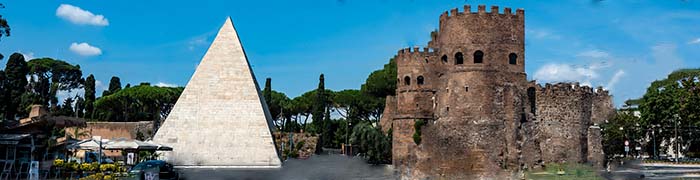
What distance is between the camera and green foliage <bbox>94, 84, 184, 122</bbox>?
71.6m

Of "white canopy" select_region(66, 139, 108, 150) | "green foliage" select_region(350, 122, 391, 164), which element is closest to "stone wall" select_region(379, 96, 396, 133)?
"green foliage" select_region(350, 122, 391, 164)

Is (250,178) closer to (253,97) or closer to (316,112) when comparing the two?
(253,97)

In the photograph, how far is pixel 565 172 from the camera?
33.1 meters

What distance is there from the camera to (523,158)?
37.1 metres

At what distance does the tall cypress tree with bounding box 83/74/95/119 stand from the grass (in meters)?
50.0

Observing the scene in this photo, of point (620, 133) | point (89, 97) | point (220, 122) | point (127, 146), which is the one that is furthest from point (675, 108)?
point (89, 97)

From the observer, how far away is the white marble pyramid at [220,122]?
32281 mm

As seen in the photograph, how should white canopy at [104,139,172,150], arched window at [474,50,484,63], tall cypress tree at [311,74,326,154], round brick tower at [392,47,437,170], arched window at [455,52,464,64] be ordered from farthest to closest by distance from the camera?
tall cypress tree at [311,74,326,154] < round brick tower at [392,47,437,170] < arched window at [455,52,464,64] < arched window at [474,50,484,63] < white canopy at [104,139,172,150]

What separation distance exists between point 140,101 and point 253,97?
43130mm

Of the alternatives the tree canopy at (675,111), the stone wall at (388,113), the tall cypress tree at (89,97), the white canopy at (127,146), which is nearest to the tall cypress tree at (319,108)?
the stone wall at (388,113)

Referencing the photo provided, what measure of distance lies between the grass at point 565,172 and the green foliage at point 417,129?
7.62 metres

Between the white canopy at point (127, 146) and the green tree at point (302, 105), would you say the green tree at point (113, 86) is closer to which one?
the green tree at point (302, 105)

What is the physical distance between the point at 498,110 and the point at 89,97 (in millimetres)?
48902

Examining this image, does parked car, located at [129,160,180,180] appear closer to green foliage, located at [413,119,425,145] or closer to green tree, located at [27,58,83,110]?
green foliage, located at [413,119,425,145]
